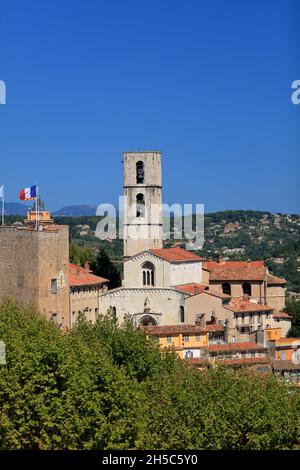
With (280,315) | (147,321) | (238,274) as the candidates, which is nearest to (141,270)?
(147,321)

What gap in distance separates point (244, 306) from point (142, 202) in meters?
9.73

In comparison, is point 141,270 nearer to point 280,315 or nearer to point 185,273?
point 185,273

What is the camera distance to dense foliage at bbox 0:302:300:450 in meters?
28.7

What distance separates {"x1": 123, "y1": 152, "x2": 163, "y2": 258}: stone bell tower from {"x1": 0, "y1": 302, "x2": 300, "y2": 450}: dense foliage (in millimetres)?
33483

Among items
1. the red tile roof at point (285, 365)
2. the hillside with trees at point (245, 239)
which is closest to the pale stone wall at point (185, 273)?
the red tile roof at point (285, 365)

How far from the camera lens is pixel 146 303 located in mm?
63094

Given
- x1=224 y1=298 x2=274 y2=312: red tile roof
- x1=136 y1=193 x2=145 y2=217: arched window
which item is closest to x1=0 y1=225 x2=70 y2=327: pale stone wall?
x1=224 y1=298 x2=274 y2=312: red tile roof

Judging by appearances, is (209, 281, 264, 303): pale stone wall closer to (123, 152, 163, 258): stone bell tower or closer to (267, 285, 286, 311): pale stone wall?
(267, 285, 286, 311): pale stone wall

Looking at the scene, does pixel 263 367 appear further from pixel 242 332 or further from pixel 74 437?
pixel 74 437

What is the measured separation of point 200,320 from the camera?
59.2m

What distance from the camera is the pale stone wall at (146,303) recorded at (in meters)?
61.8

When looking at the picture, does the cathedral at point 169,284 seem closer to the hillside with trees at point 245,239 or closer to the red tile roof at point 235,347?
the red tile roof at point 235,347

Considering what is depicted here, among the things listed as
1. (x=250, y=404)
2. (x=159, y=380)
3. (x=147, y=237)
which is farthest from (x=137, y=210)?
(x=250, y=404)

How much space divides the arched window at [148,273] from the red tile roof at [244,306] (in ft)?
14.3
